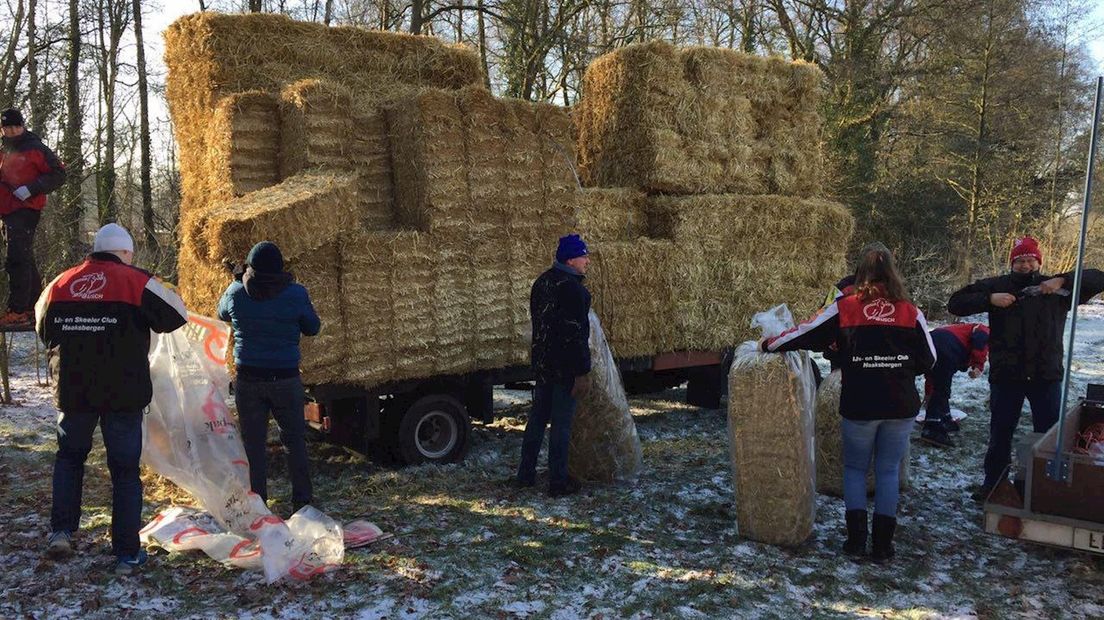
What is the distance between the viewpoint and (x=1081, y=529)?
4.61 meters

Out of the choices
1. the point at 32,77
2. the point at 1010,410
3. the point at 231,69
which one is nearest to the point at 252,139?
the point at 231,69

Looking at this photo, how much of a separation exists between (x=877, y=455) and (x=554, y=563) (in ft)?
6.77

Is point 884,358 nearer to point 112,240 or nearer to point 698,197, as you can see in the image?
point 698,197

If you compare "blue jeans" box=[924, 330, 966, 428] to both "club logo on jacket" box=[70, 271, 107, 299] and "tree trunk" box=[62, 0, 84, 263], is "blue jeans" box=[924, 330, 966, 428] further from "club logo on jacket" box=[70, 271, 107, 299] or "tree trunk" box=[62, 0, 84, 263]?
"tree trunk" box=[62, 0, 84, 263]

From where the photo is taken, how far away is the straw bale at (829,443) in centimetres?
620

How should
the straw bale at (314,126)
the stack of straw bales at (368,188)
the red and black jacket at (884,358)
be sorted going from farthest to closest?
the straw bale at (314,126) < the stack of straw bales at (368,188) < the red and black jacket at (884,358)

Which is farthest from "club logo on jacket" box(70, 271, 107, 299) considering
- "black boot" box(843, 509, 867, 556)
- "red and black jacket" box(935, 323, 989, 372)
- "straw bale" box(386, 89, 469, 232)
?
"red and black jacket" box(935, 323, 989, 372)

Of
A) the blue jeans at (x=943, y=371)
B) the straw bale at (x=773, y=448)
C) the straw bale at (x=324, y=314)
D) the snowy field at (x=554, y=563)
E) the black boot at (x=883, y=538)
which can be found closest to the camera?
the snowy field at (x=554, y=563)

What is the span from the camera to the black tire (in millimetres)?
6672

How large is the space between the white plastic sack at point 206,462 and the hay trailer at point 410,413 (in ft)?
2.72

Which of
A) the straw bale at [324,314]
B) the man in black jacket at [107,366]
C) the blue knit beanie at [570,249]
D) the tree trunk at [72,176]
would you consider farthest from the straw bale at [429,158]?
the tree trunk at [72,176]

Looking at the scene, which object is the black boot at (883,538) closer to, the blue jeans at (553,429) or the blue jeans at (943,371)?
the blue jeans at (553,429)

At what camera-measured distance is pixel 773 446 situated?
509cm

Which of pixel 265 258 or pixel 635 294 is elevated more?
pixel 265 258
